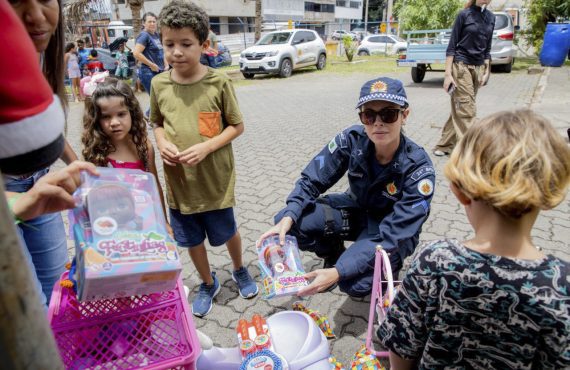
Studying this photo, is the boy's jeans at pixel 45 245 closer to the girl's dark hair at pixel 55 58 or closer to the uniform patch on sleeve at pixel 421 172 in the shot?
the girl's dark hair at pixel 55 58

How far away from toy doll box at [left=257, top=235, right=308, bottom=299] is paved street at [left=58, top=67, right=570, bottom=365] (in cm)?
61

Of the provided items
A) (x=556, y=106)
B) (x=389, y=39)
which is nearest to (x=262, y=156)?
(x=556, y=106)

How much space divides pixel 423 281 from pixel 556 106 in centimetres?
861

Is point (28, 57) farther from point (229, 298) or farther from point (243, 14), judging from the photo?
point (243, 14)

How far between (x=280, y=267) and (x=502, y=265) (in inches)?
43.1

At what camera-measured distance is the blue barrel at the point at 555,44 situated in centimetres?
1350

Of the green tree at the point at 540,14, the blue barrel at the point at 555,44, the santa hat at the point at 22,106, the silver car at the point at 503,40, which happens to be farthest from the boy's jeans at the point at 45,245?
the green tree at the point at 540,14

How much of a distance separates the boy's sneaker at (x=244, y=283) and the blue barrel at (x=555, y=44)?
15295mm

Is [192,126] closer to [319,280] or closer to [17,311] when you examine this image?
[319,280]

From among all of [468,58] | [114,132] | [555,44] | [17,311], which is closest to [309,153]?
[468,58]

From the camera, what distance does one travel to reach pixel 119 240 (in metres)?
1.05

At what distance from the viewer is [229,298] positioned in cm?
268

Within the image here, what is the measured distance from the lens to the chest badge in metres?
2.23

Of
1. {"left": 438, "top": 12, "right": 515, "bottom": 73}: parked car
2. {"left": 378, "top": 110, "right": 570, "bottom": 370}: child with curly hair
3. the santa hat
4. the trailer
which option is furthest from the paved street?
the santa hat
